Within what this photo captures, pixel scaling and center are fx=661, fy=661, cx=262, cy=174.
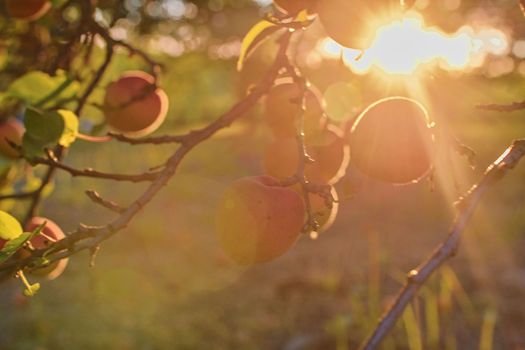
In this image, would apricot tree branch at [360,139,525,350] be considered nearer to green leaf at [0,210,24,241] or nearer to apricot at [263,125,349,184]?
apricot at [263,125,349,184]

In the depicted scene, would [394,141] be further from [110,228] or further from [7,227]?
[7,227]

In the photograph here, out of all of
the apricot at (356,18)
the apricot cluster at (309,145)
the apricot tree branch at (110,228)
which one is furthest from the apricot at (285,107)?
the apricot at (356,18)

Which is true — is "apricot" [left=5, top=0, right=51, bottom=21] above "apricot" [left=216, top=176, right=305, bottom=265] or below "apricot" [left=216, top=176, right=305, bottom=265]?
above

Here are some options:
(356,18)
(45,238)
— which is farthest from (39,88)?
(356,18)

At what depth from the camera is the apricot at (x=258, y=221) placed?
84 centimetres

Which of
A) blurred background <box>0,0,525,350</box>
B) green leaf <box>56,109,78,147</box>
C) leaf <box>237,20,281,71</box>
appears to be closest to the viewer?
leaf <box>237,20,281,71</box>

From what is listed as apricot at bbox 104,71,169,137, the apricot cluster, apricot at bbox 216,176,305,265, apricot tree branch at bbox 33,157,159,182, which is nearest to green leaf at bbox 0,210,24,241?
apricot tree branch at bbox 33,157,159,182

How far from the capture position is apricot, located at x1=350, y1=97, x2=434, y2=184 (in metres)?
0.89

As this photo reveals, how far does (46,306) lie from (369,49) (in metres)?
3.85

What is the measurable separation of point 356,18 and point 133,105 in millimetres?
627

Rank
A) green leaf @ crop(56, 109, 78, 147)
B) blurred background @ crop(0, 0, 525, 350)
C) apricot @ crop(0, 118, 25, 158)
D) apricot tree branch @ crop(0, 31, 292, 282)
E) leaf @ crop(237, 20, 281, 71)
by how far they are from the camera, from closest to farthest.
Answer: apricot tree branch @ crop(0, 31, 292, 282) < leaf @ crop(237, 20, 281, 71) < green leaf @ crop(56, 109, 78, 147) < apricot @ crop(0, 118, 25, 158) < blurred background @ crop(0, 0, 525, 350)

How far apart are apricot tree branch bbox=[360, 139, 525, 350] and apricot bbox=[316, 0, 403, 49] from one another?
0.74 feet

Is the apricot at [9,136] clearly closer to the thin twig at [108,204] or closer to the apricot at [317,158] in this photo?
the thin twig at [108,204]

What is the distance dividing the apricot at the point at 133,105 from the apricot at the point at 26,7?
203 millimetres
